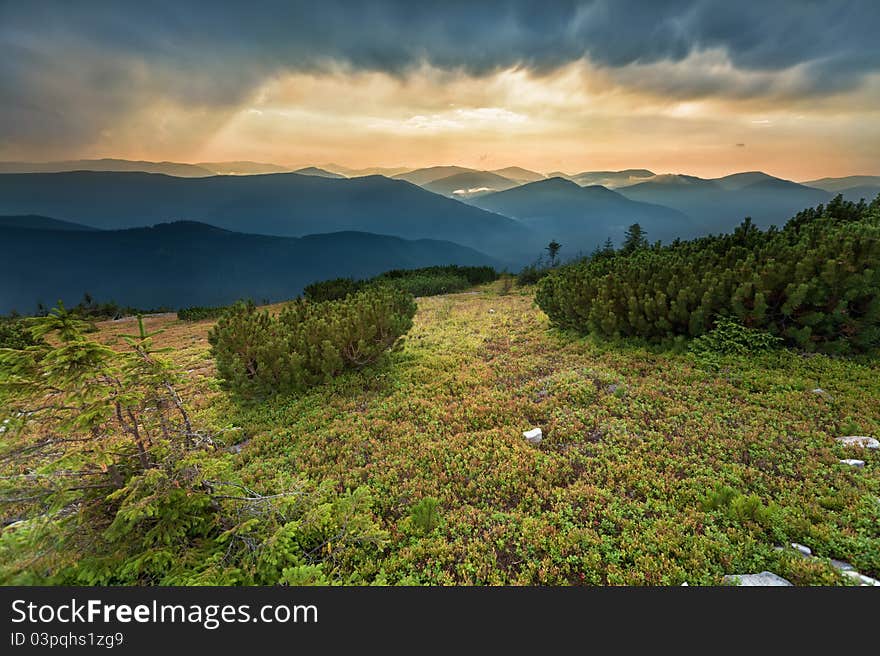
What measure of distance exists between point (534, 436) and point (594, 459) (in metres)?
1.05

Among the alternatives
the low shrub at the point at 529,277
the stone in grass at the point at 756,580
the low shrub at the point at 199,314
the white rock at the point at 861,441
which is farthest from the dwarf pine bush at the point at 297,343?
the low shrub at the point at 529,277

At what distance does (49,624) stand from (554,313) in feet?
41.2

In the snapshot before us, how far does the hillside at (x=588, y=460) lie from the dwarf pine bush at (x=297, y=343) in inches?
20.0

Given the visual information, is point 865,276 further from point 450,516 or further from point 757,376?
point 450,516

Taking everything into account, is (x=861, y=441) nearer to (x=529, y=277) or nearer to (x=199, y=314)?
(x=529, y=277)

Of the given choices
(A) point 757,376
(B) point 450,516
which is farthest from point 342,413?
(A) point 757,376

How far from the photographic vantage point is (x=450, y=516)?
4527 millimetres

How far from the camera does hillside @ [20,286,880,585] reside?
3719 millimetres

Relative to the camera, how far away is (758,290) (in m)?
8.58

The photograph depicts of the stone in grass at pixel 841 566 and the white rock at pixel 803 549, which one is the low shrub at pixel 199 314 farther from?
the stone in grass at pixel 841 566

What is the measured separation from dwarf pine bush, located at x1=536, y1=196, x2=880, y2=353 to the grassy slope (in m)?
0.94

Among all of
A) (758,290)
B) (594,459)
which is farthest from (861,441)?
(758,290)

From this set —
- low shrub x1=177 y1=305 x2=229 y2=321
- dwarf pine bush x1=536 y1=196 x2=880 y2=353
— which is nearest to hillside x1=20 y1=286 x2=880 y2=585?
dwarf pine bush x1=536 y1=196 x2=880 y2=353

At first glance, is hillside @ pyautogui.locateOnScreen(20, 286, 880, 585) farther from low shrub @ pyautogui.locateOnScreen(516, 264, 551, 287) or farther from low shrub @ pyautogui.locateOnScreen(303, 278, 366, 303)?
low shrub @ pyautogui.locateOnScreen(516, 264, 551, 287)
